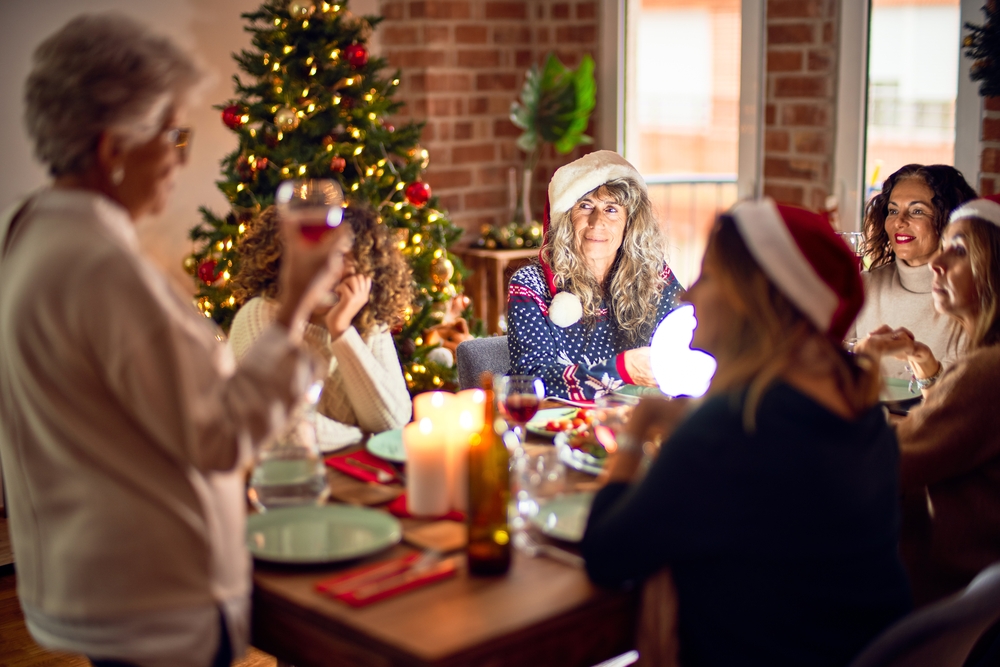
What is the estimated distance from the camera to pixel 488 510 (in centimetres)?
141

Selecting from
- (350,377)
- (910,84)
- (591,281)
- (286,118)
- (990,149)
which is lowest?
(350,377)

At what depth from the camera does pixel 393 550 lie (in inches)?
59.1

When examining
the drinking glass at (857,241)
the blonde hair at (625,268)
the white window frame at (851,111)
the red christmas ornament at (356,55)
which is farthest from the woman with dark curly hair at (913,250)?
the red christmas ornament at (356,55)

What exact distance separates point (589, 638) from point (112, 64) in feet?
3.03

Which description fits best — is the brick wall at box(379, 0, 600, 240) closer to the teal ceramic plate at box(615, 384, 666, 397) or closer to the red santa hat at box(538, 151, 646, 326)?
the red santa hat at box(538, 151, 646, 326)

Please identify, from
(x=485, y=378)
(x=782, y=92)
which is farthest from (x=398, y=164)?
(x=485, y=378)

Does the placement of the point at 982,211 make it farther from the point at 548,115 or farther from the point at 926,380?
the point at 548,115

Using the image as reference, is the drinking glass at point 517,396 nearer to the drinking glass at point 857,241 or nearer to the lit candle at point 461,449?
the lit candle at point 461,449

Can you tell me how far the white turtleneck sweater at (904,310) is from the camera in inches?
104

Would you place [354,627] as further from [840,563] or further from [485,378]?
[840,563]

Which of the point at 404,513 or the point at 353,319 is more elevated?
the point at 353,319

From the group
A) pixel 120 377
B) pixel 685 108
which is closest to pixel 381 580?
pixel 120 377

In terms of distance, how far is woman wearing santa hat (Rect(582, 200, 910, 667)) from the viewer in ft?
4.30

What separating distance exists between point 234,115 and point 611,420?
2.14 meters
